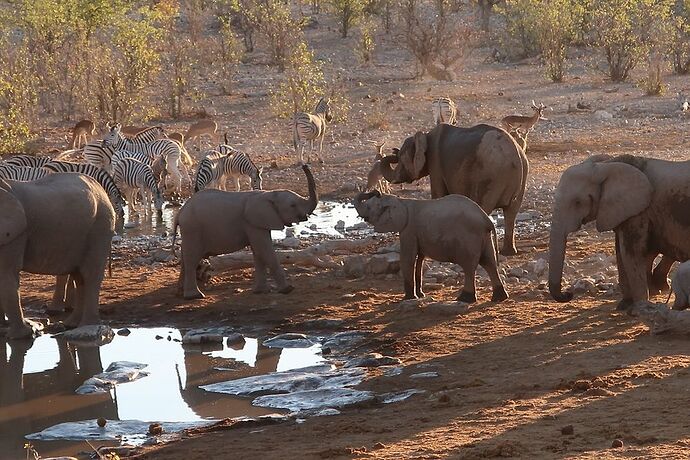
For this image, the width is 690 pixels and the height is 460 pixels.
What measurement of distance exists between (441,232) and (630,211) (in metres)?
1.66

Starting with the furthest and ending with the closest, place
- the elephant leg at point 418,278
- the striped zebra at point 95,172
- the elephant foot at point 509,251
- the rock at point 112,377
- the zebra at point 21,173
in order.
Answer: the zebra at point 21,173, the striped zebra at point 95,172, the elephant foot at point 509,251, the elephant leg at point 418,278, the rock at point 112,377

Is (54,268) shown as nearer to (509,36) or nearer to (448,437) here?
(448,437)

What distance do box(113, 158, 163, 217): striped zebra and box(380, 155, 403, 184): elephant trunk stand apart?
4993mm

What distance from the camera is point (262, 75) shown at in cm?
3172

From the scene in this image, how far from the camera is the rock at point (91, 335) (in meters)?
11.2

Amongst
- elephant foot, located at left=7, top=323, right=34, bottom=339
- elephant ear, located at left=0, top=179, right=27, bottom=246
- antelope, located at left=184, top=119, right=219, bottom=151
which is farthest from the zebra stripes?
elephant ear, located at left=0, top=179, right=27, bottom=246

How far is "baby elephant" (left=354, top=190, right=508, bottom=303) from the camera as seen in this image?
11320mm

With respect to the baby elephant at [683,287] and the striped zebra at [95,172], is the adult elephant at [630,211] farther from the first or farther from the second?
the striped zebra at [95,172]

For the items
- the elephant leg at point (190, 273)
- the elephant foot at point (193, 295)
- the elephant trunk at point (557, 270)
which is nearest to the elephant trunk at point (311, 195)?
the elephant leg at point (190, 273)

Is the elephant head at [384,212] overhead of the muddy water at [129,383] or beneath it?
overhead

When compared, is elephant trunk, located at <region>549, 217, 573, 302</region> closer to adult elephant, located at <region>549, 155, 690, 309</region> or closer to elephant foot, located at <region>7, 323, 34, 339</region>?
adult elephant, located at <region>549, 155, 690, 309</region>

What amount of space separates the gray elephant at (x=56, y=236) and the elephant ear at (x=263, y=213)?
1355 mm

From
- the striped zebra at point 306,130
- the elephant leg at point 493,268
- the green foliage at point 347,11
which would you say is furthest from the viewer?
the green foliage at point 347,11

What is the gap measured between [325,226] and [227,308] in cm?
491
